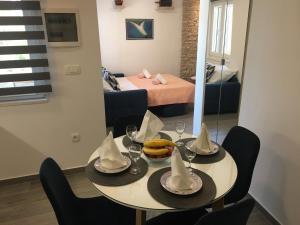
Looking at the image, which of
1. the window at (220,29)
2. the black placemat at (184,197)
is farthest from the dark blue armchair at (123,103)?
the black placemat at (184,197)

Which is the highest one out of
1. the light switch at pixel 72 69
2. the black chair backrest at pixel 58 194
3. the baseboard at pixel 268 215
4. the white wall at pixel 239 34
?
the white wall at pixel 239 34

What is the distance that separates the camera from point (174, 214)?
156cm

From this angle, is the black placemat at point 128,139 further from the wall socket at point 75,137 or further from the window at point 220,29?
the window at point 220,29

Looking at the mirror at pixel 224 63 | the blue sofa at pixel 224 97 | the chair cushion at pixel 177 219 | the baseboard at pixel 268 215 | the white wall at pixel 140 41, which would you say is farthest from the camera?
the white wall at pixel 140 41

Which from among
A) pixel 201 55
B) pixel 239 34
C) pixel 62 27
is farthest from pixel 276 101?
pixel 62 27

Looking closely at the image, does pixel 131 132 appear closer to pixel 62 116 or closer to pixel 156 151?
pixel 156 151

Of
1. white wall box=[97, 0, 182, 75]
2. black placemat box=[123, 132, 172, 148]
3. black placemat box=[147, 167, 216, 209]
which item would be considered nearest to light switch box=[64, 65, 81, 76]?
black placemat box=[123, 132, 172, 148]

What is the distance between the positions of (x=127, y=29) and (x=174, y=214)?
5.21 m

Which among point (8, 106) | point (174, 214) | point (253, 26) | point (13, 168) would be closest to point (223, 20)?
point (253, 26)

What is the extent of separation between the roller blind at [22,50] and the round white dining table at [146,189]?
1.20 metres

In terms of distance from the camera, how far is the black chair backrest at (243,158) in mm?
1752

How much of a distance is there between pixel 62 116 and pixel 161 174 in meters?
1.55

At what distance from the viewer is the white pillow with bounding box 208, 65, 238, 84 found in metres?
2.78

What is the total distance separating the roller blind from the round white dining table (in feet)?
3.95
